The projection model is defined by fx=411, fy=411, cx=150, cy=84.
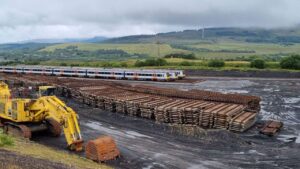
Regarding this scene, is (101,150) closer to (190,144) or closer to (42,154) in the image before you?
(42,154)

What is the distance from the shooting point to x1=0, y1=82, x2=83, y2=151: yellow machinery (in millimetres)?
21547

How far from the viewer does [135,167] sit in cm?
2022

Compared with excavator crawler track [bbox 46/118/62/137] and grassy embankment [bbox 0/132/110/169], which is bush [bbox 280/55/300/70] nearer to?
excavator crawler track [bbox 46/118/62/137]

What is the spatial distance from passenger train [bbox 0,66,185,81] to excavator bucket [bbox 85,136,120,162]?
40.7m

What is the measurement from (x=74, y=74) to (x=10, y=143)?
51570 mm

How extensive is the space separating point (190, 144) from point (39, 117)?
9167 mm

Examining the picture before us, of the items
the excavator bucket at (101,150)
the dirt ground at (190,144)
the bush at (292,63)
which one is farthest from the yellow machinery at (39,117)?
the bush at (292,63)

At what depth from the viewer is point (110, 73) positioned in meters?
67.2

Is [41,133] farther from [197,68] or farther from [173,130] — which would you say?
[197,68]

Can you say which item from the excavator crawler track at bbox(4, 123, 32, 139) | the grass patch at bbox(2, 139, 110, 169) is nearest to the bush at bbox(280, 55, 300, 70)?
the excavator crawler track at bbox(4, 123, 32, 139)

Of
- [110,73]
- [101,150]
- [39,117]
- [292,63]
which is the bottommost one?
[101,150]

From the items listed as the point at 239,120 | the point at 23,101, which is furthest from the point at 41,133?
the point at 239,120

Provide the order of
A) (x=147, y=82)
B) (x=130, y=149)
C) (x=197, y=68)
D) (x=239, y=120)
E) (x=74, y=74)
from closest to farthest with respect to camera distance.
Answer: (x=130, y=149) → (x=239, y=120) → (x=147, y=82) → (x=74, y=74) → (x=197, y=68)

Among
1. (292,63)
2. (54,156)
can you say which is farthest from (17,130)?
(292,63)
